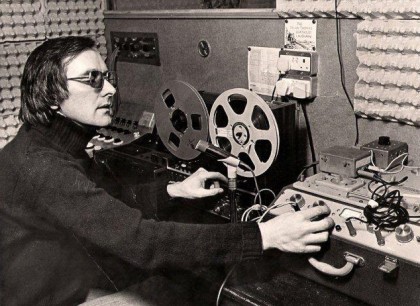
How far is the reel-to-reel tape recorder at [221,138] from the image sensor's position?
1.86m

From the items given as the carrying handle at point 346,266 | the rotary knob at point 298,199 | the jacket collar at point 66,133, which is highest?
the jacket collar at point 66,133

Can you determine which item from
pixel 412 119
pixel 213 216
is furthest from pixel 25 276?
pixel 412 119

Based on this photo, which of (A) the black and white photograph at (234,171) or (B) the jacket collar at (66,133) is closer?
(A) the black and white photograph at (234,171)

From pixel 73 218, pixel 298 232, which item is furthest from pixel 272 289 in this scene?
pixel 73 218

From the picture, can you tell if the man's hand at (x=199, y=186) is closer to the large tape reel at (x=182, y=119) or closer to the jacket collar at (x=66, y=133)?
the large tape reel at (x=182, y=119)

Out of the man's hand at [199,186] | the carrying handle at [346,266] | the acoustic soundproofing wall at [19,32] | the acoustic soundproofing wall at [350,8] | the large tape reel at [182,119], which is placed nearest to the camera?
the carrying handle at [346,266]

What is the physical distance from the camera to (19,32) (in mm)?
2766

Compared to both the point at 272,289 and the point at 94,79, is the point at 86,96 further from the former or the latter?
the point at 272,289

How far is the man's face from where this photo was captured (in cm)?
161

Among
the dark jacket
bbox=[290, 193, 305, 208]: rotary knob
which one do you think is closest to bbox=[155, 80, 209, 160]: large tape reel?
the dark jacket

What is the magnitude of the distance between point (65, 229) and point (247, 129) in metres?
0.78

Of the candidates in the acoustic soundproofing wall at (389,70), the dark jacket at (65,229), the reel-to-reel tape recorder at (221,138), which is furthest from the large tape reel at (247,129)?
the dark jacket at (65,229)

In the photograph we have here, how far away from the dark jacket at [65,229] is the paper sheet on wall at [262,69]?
0.93 metres

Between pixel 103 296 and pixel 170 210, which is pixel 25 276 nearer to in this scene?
pixel 103 296
